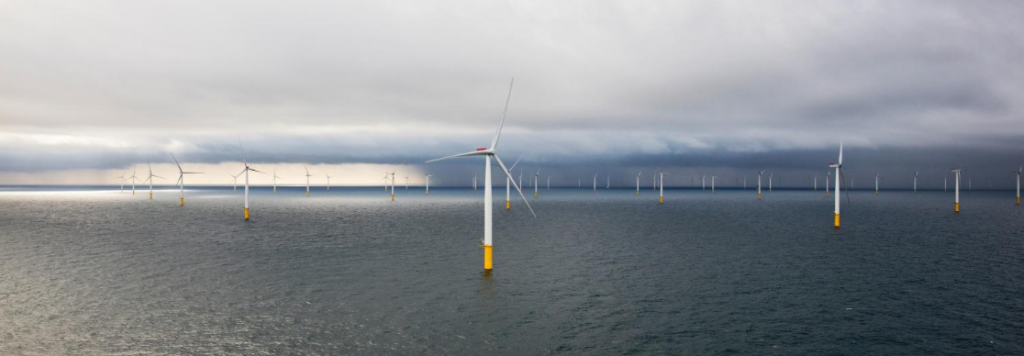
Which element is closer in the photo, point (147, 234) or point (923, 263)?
point (923, 263)

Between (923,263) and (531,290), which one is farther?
(923,263)

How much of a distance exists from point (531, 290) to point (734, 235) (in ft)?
191

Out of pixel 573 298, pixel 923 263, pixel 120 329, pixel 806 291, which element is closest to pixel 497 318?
pixel 573 298

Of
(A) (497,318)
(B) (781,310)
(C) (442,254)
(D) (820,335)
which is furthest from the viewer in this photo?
(C) (442,254)

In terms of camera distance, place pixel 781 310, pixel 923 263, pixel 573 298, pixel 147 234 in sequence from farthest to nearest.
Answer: pixel 147 234 < pixel 923 263 < pixel 573 298 < pixel 781 310

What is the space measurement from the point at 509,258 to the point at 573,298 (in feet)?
68.0

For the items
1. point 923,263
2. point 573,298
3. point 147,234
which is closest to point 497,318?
point 573,298

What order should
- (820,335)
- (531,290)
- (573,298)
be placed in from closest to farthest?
(820,335) < (573,298) < (531,290)

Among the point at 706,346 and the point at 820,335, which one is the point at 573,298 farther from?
the point at 820,335

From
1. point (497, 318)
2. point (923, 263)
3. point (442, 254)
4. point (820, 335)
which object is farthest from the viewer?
point (442, 254)

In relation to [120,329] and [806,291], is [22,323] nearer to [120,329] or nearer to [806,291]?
[120,329]

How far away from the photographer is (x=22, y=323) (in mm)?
32438

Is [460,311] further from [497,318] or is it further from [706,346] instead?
[706,346]

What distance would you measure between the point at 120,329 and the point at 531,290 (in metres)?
26.2
